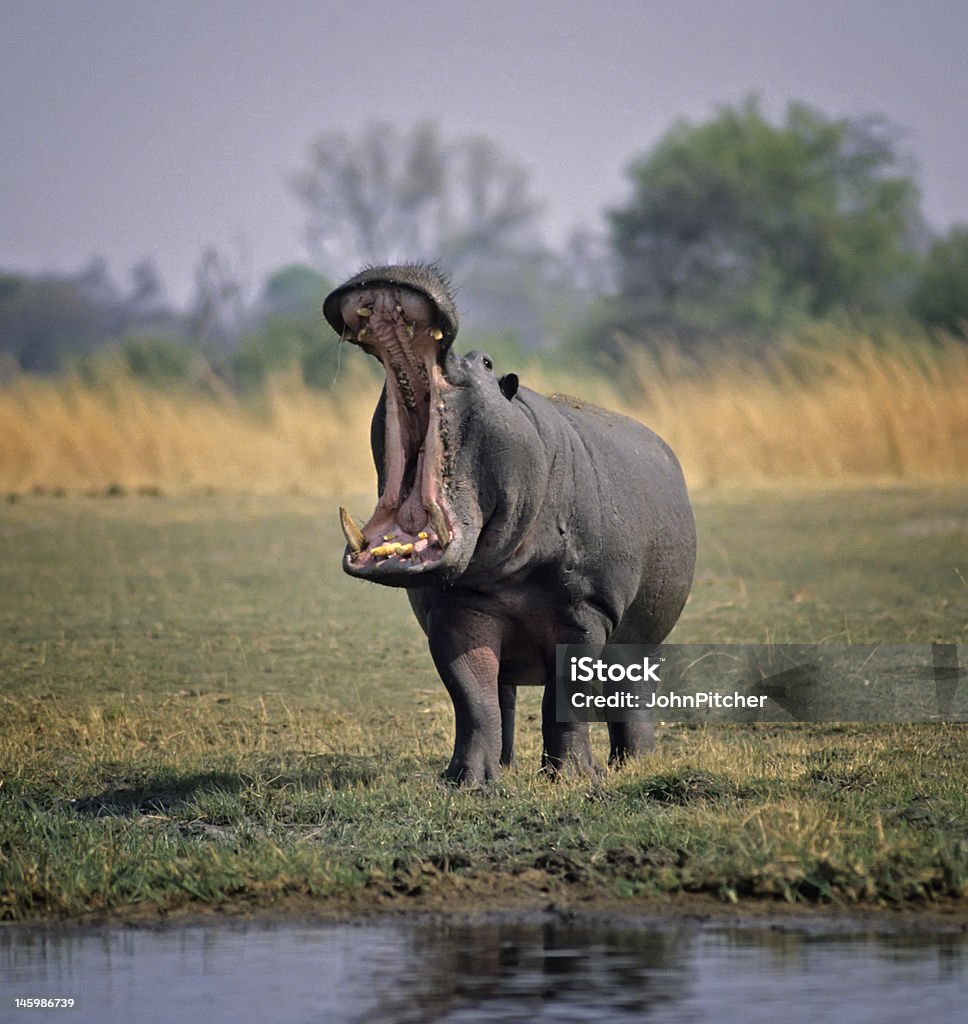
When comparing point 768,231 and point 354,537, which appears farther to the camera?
point 768,231

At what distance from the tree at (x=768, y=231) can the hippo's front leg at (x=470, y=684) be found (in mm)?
28991

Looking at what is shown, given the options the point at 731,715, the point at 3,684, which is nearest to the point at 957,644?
the point at 731,715

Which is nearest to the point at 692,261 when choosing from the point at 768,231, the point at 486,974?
the point at 768,231

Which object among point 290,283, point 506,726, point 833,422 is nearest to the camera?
point 506,726

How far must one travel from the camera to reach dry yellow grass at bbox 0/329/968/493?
715 inches

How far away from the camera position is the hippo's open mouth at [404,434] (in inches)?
253

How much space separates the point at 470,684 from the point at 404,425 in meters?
0.91

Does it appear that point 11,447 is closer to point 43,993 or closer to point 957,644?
point 957,644

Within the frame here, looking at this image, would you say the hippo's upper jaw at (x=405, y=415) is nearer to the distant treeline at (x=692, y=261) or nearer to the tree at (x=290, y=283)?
the distant treeline at (x=692, y=261)

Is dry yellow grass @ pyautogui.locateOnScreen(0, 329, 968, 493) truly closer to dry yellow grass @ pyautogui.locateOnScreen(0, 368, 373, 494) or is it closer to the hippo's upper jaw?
dry yellow grass @ pyautogui.locateOnScreen(0, 368, 373, 494)

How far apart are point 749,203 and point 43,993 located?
3488 centimetres

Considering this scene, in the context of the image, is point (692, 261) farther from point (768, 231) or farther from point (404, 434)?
point (404, 434)

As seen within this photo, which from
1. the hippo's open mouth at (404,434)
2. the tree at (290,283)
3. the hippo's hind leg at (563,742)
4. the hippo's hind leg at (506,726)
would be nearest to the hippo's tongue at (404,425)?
the hippo's open mouth at (404,434)

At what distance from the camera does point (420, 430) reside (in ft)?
22.0
